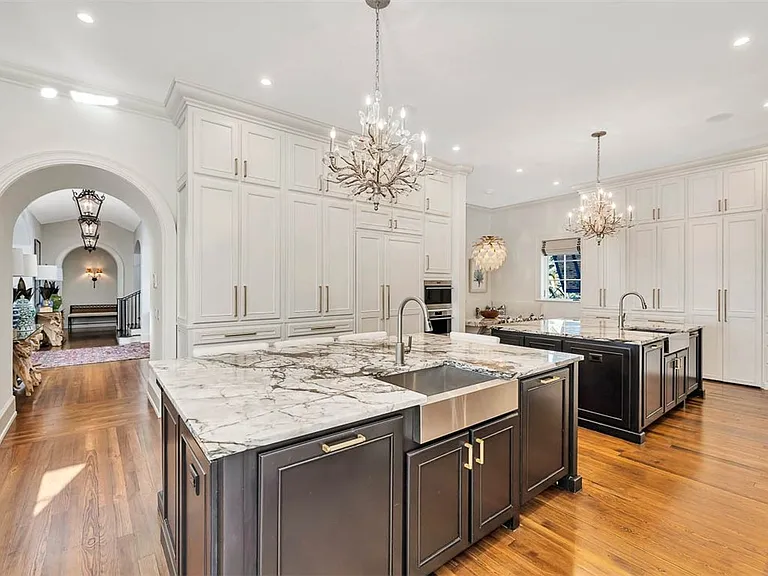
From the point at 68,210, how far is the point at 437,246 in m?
9.95

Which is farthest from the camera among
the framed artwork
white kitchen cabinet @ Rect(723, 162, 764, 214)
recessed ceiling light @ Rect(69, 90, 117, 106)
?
the framed artwork

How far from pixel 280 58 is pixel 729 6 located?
2926mm

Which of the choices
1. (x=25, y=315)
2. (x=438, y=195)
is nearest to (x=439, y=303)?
(x=438, y=195)

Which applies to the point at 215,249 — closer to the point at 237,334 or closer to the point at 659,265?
the point at 237,334

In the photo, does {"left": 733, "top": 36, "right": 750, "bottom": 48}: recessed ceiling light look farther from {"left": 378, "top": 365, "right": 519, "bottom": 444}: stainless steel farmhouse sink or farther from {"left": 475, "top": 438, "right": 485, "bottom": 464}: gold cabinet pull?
{"left": 475, "top": 438, "right": 485, "bottom": 464}: gold cabinet pull

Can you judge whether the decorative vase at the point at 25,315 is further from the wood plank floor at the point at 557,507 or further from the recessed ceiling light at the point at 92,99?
the recessed ceiling light at the point at 92,99

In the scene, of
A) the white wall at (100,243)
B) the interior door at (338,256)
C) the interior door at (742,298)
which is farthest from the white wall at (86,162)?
the white wall at (100,243)

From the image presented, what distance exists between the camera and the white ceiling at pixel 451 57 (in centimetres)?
248

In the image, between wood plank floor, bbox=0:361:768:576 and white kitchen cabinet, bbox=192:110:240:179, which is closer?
wood plank floor, bbox=0:361:768:576

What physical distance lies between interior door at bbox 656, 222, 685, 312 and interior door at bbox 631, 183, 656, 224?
9.0 inches

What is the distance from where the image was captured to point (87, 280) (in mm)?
13539

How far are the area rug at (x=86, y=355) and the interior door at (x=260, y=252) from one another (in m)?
4.73

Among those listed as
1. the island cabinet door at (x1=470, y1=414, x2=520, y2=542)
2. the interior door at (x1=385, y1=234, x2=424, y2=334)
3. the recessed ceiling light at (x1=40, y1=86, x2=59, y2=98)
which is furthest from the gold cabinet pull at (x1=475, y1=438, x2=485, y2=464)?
the recessed ceiling light at (x1=40, y1=86, x2=59, y2=98)

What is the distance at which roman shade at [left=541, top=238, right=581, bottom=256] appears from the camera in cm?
733
